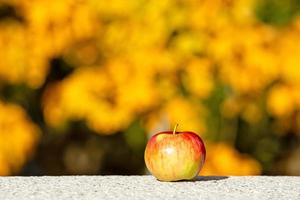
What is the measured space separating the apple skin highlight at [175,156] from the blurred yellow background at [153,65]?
8.71 ft

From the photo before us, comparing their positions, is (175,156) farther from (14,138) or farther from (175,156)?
(14,138)

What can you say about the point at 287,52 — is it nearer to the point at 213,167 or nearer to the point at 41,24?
the point at 213,167

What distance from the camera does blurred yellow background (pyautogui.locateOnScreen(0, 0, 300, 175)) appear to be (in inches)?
246

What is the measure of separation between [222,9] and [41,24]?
981 mm

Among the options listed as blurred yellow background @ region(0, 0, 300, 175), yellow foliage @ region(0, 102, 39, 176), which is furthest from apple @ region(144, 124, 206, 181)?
yellow foliage @ region(0, 102, 39, 176)

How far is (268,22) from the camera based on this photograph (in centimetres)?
660

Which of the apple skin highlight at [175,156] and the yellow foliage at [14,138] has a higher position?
the apple skin highlight at [175,156]

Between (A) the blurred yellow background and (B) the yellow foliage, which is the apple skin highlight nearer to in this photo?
(A) the blurred yellow background

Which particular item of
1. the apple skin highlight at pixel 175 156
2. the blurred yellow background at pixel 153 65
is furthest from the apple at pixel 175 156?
the blurred yellow background at pixel 153 65

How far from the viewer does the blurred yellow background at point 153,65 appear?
20.5ft

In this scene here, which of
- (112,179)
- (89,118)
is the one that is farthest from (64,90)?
(112,179)

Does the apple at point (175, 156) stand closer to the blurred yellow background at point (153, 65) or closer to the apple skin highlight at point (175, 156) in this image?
the apple skin highlight at point (175, 156)

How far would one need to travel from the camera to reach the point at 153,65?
20.6 ft

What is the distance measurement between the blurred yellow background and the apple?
104 inches
